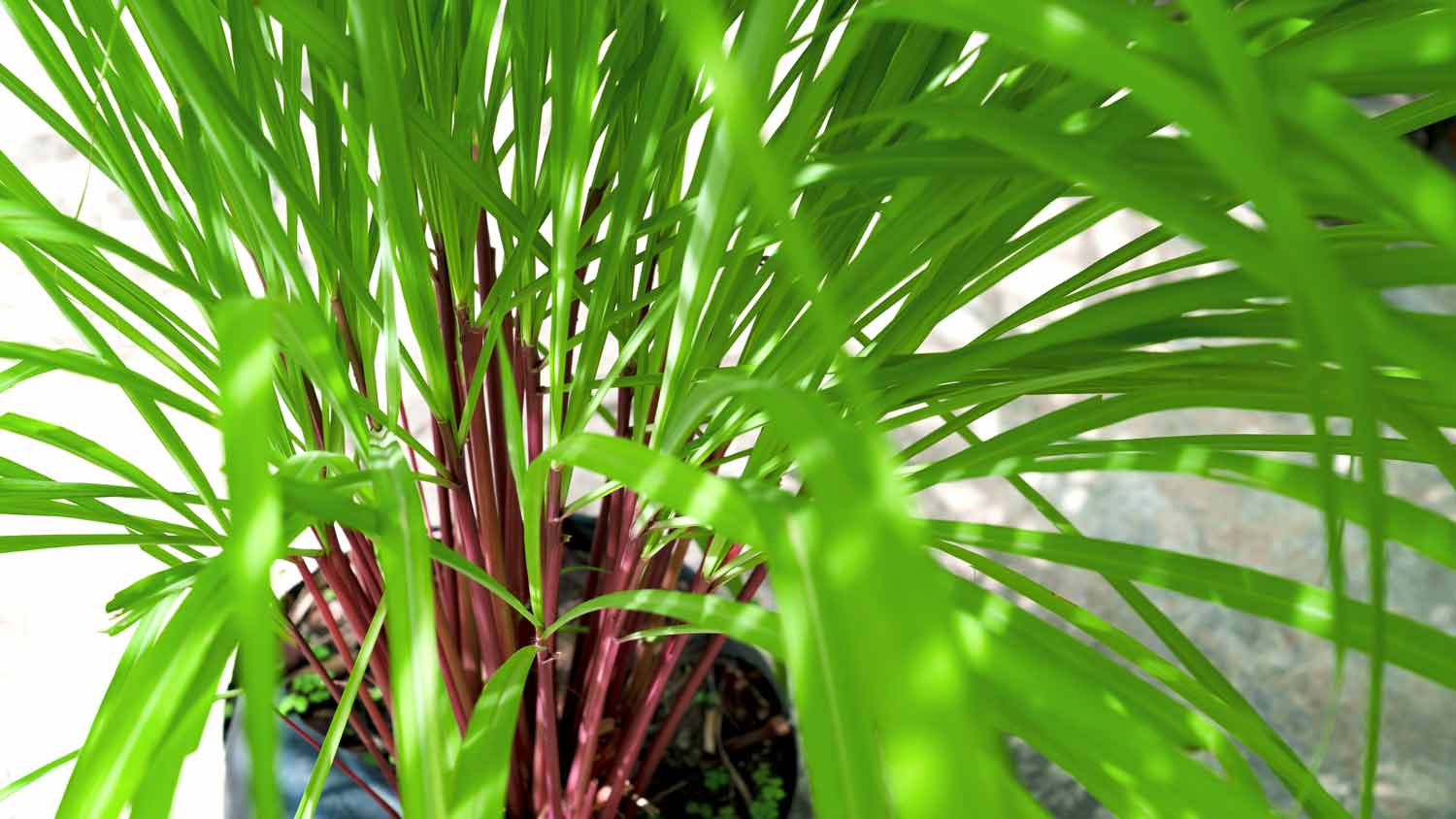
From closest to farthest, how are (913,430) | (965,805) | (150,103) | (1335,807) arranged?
(965,805) → (1335,807) → (150,103) → (913,430)

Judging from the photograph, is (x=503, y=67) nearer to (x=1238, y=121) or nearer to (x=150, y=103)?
(x=150, y=103)

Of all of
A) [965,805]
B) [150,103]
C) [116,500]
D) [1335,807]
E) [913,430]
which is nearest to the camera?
[965,805]

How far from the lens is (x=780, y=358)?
29 cm

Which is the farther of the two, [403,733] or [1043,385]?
[1043,385]

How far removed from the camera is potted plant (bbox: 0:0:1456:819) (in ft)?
0.47

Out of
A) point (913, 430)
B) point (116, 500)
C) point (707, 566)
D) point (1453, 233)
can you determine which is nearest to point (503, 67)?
point (707, 566)

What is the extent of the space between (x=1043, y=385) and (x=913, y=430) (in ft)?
2.61

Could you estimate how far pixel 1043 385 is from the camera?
296mm

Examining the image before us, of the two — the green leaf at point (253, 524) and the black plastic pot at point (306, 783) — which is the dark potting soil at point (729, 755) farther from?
the green leaf at point (253, 524)

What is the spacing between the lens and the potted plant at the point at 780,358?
0.14 metres

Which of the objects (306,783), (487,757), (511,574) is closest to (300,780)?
(306,783)

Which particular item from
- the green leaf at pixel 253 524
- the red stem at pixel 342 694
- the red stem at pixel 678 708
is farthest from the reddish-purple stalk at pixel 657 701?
the green leaf at pixel 253 524

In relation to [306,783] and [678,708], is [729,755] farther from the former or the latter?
[306,783]

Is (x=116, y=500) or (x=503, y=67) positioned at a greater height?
(x=503, y=67)
